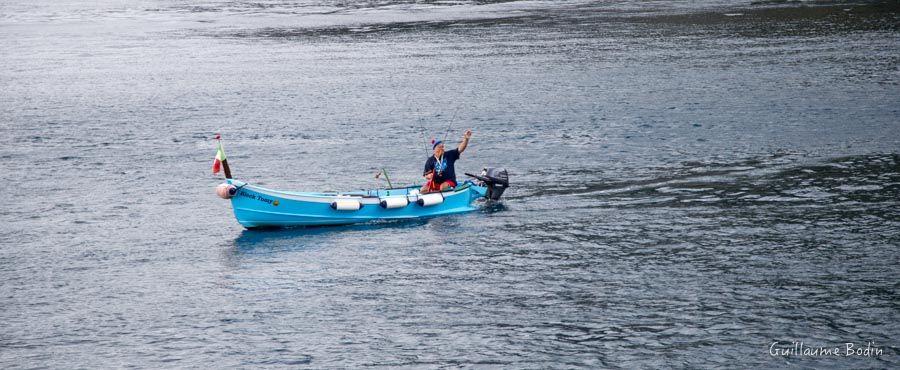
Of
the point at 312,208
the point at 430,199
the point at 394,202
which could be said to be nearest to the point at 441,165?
the point at 430,199

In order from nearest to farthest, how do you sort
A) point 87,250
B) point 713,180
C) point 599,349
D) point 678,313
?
point 599,349
point 678,313
point 87,250
point 713,180

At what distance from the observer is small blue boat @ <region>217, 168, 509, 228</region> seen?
31547mm

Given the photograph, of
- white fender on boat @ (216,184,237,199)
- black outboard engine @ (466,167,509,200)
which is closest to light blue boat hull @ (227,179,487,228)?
white fender on boat @ (216,184,237,199)

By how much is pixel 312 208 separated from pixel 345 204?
3.37 ft

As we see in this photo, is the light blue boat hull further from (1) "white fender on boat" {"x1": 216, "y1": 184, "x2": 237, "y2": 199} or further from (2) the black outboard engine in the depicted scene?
(2) the black outboard engine

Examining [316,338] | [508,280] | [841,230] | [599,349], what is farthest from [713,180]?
[316,338]

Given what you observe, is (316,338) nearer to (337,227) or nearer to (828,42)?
(337,227)

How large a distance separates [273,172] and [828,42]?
164 feet

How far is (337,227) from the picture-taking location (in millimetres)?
32781

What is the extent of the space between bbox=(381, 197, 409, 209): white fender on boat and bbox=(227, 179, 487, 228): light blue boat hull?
118mm

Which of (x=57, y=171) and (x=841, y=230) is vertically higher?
(x=57, y=171)

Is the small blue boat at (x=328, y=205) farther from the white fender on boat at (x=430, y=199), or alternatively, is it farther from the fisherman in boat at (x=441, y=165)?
the fisherman in boat at (x=441, y=165)

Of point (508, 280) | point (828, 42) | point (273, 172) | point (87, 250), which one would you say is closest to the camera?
point (508, 280)

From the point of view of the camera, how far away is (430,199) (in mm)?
33062
